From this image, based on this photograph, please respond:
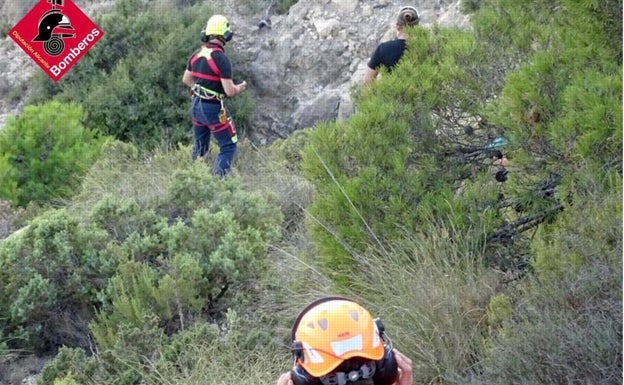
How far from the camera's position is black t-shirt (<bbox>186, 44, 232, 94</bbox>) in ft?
28.5

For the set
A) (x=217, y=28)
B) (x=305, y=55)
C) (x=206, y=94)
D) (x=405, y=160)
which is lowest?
(x=305, y=55)

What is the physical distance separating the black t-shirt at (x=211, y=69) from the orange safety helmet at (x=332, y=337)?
568cm

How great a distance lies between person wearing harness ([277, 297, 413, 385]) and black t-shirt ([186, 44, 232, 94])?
568 cm

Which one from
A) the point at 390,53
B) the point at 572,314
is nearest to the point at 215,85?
the point at 390,53

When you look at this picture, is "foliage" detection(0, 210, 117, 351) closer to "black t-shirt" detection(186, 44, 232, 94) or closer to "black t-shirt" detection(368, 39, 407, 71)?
"black t-shirt" detection(368, 39, 407, 71)

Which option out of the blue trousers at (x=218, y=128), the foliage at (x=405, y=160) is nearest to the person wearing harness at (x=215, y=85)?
the blue trousers at (x=218, y=128)

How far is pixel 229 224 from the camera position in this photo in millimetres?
6840

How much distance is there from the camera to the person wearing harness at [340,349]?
3131 mm

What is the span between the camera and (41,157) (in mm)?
11148

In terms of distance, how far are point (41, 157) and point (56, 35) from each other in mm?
4614

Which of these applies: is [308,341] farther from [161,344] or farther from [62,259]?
[62,259]

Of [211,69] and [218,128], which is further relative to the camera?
[218,128]

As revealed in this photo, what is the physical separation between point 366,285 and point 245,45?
1257 cm

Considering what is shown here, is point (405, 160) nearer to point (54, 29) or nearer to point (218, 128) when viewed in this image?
point (218, 128)
